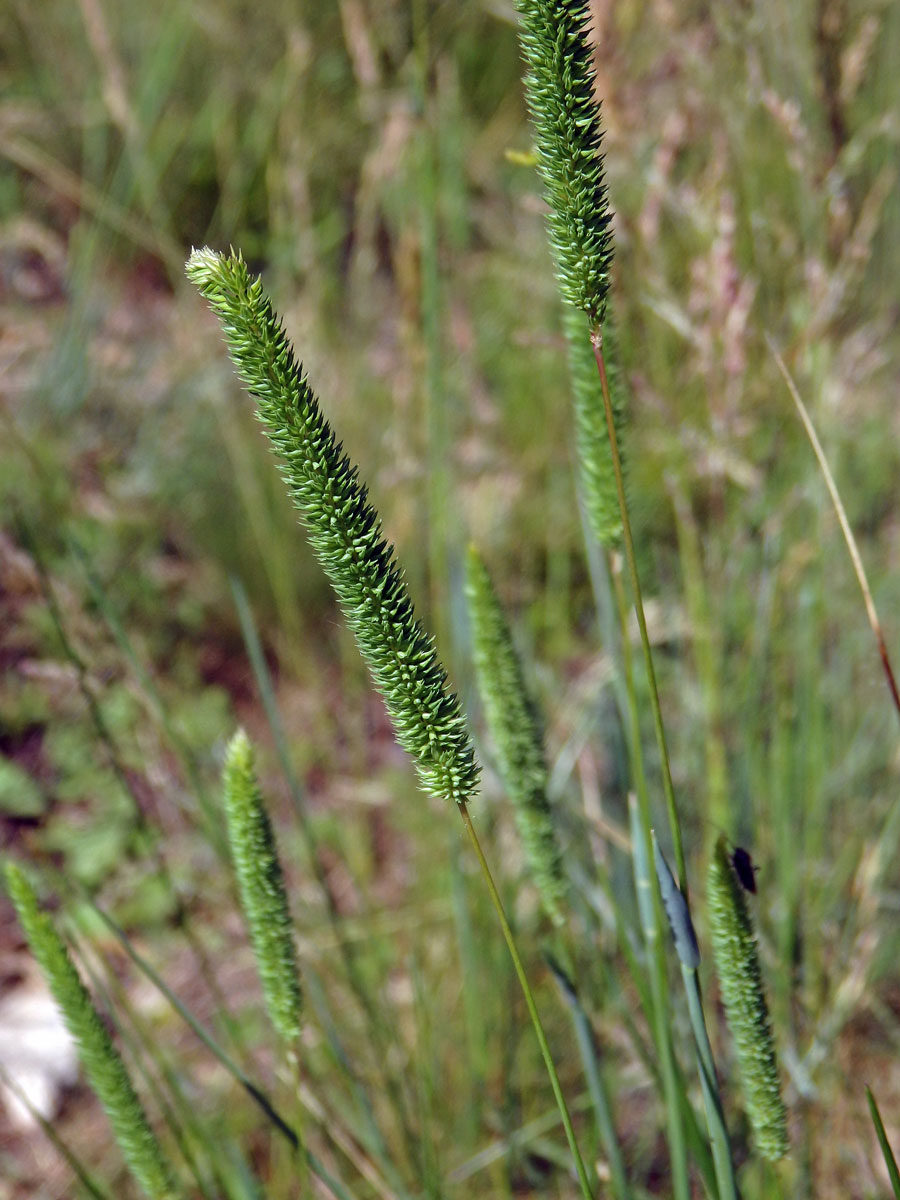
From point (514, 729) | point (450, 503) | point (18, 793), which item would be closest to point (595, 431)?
point (514, 729)

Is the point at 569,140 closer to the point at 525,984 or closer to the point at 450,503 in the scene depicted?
the point at 525,984

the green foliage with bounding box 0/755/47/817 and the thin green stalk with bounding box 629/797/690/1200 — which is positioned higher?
the green foliage with bounding box 0/755/47/817

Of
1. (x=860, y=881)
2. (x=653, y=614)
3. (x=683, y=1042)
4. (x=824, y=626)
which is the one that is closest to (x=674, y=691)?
(x=653, y=614)

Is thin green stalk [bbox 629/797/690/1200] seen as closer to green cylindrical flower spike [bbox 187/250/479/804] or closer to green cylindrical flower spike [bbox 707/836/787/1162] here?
green cylindrical flower spike [bbox 707/836/787/1162]

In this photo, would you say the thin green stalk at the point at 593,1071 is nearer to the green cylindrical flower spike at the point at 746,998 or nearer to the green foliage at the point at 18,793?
the green cylindrical flower spike at the point at 746,998

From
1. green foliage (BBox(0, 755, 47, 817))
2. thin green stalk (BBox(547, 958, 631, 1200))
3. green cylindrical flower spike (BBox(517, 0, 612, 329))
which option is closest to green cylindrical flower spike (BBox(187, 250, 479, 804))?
green cylindrical flower spike (BBox(517, 0, 612, 329))

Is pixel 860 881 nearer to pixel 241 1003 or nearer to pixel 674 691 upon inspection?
pixel 674 691
